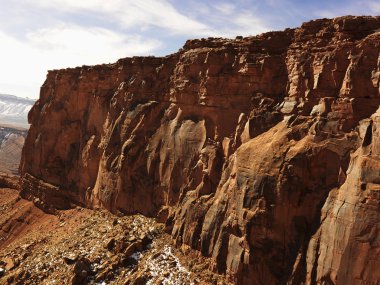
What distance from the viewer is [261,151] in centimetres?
2636

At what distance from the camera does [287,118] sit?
2683 centimetres

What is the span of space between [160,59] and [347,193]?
25533 mm

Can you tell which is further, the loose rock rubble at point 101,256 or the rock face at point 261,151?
the loose rock rubble at point 101,256

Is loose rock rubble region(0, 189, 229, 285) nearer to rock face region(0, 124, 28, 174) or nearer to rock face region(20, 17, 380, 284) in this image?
rock face region(20, 17, 380, 284)

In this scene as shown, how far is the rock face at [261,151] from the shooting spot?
21.9 m

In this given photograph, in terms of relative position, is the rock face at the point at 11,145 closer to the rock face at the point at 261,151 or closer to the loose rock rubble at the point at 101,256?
the loose rock rubble at the point at 101,256

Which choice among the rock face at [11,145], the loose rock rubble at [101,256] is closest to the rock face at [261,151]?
the loose rock rubble at [101,256]

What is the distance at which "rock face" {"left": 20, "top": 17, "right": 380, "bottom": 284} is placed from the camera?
21.9 meters

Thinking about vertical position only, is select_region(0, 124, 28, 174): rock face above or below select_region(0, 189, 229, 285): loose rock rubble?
below

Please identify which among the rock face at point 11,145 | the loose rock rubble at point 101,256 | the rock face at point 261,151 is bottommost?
the rock face at point 11,145

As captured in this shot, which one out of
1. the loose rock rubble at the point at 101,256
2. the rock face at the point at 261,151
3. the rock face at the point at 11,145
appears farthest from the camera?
the rock face at the point at 11,145

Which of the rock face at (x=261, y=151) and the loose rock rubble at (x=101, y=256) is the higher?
the rock face at (x=261, y=151)

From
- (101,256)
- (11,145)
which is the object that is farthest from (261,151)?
(11,145)

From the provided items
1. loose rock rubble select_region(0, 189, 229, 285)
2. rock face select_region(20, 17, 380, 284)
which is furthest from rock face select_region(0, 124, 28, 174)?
rock face select_region(20, 17, 380, 284)
